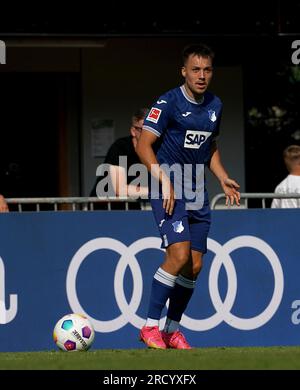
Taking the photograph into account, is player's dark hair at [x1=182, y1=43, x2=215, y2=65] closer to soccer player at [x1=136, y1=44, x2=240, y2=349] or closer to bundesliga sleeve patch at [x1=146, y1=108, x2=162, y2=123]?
soccer player at [x1=136, y1=44, x2=240, y2=349]

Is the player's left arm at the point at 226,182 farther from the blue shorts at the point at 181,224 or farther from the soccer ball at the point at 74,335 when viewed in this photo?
the soccer ball at the point at 74,335

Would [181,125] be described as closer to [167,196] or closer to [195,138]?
[195,138]

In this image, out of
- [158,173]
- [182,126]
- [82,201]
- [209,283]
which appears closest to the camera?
[158,173]

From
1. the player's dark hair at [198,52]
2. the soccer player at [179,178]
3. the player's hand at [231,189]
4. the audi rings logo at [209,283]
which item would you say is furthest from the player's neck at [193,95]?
the audi rings logo at [209,283]

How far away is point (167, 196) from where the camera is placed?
31.0 ft

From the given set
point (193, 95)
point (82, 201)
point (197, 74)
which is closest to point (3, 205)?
point (82, 201)

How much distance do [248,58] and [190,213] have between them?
6366mm

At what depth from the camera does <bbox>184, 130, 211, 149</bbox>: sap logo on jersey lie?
387 inches

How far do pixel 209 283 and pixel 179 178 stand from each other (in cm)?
229

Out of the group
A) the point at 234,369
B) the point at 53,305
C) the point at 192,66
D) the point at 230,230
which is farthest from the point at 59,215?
the point at 234,369

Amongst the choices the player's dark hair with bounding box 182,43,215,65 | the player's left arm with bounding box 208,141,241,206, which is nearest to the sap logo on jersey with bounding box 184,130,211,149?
the player's left arm with bounding box 208,141,241,206

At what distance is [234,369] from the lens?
25.7 ft

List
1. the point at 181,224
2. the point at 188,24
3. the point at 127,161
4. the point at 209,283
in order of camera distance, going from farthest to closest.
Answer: the point at 188,24, the point at 127,161, the point at 209,283, the point at 181,224

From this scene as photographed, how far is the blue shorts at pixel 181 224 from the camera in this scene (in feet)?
31.5
